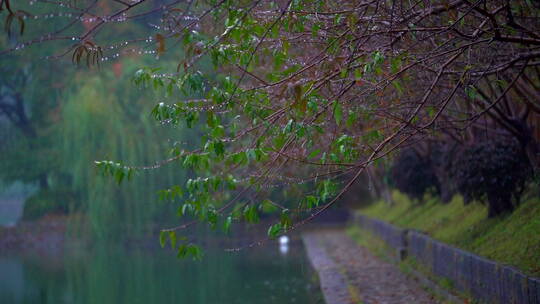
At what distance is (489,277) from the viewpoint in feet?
31.0

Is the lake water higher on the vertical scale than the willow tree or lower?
lower

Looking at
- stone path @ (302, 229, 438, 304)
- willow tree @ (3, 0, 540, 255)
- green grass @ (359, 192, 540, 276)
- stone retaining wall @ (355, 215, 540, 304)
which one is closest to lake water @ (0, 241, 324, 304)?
stone path @ (302, 229, 438, 304)

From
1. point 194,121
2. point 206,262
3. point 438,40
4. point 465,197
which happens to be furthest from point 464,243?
point 206,262

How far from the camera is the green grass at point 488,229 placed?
9.60 m

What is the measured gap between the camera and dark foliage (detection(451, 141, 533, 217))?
40.3 ft

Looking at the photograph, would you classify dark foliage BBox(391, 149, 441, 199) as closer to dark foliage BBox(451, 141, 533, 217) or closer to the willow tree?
dark foliage BBox(451, 141, 533, 217)

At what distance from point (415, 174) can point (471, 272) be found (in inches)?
364

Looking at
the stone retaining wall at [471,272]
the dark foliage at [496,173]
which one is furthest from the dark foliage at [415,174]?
the dark foliage at [496,173]

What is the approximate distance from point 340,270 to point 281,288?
134 cm

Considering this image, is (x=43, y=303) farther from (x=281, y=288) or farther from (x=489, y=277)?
(x=489, y=277)

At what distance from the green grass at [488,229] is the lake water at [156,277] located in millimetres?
2790

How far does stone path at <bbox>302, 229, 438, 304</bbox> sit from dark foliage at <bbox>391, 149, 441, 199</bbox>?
2.07 m

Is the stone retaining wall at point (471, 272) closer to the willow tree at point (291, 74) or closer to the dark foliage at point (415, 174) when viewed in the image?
the willow tree at point (291, 74)

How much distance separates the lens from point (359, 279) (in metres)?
14.4
